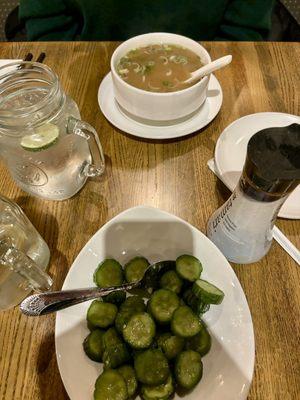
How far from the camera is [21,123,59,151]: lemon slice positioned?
0.74 meters

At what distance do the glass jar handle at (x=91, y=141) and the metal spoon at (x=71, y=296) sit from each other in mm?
Answer: 312

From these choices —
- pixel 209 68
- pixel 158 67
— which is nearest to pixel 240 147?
pixel 209 68

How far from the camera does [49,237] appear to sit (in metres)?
0.86

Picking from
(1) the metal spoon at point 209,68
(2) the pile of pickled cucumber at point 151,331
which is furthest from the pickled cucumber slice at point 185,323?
(1) the metal spoon at point 209,68

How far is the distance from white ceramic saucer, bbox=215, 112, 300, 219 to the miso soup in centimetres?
19

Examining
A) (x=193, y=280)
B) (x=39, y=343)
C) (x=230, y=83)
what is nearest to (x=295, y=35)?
(x=230, y=83)

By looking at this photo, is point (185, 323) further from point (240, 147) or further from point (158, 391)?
point (240, 147)

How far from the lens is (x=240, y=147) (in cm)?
98

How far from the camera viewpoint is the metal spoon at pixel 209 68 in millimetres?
939

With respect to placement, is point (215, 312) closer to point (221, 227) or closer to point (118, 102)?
point (221, 227)

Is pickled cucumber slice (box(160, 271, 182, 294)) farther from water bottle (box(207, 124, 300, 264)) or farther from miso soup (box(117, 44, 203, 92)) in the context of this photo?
miso soup (box(117, 44, 203, 92))

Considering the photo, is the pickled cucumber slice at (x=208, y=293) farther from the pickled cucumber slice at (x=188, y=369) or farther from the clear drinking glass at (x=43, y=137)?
the clear drinking glass at (x=43, y=137)

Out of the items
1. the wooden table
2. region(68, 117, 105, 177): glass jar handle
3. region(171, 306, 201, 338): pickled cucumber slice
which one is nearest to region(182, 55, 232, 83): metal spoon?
the wooden table

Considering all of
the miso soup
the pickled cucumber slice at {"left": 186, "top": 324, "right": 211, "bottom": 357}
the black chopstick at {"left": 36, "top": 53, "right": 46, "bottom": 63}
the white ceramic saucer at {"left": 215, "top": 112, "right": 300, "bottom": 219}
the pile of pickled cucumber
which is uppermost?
the miso soup
